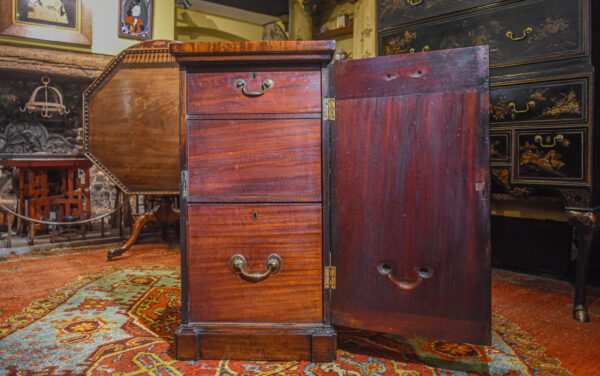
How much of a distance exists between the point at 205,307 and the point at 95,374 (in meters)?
0.38

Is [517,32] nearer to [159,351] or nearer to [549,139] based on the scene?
[549,139]

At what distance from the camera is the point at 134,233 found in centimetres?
292

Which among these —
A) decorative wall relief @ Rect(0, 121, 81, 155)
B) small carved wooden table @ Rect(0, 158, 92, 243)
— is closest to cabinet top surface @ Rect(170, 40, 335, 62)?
small carved wooden table @ Rect(0, 158, 92, 243)

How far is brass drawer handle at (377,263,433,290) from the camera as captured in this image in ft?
4.02

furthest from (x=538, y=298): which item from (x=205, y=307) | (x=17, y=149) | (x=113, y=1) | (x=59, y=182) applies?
(x=17, y=149)

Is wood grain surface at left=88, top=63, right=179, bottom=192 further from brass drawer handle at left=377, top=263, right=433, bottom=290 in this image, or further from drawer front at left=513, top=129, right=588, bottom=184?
drawer front at left=513, top=129, right=588, bottom=184

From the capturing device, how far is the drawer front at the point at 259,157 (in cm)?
131

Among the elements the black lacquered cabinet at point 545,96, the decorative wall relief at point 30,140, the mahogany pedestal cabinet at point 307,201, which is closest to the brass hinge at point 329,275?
the mahogany pedestal cabinet at point 307,201

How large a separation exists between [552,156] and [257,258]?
138cm

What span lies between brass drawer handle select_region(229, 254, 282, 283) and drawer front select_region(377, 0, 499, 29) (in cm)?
165

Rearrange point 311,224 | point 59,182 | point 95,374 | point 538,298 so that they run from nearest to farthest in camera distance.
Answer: point 95,374
point 311,224
point 538,298
point 59,182

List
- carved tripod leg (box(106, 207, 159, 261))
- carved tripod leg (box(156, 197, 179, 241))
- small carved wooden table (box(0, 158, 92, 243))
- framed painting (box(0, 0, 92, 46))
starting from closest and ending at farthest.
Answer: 1. carved tripod leg (box(106, 207, 159, 261))
2. carved tripod leg (box(156, 197, 179, 241))
3. small carved wooden table (box(0, 158, 92, 243))
4. framed painting (box(0, 0, 92, 46))

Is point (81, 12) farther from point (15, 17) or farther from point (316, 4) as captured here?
point (316, 4)

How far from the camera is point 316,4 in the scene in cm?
424
